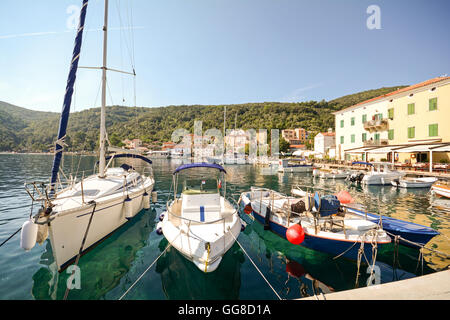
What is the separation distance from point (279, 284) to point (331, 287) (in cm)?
139

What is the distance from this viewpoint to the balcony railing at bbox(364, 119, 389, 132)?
2769 cm

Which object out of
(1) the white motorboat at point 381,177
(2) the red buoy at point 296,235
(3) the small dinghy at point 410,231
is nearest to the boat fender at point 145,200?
(2) the red buoy at point 296,235

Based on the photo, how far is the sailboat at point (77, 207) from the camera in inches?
204

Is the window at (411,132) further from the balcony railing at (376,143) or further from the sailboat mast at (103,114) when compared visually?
the sailboat mast at (103,114)

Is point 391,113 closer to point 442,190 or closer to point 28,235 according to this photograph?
point 442,190

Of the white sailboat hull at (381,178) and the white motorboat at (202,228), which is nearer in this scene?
the white motorboat at (202,228)

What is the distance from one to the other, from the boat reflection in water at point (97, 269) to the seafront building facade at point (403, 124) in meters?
28.2

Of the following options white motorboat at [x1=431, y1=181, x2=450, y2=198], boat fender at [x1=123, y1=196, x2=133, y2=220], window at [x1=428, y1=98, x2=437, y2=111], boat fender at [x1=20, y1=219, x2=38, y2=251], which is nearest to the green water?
boat fender at [x1=123, y1=196, x2=133, y2=220]

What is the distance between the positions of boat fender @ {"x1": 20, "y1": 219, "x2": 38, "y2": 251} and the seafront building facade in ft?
98.9

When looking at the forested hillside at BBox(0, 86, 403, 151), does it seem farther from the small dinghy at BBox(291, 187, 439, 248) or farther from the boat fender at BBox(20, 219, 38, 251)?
the boat fender at BBox(20, 219, 38, 251)

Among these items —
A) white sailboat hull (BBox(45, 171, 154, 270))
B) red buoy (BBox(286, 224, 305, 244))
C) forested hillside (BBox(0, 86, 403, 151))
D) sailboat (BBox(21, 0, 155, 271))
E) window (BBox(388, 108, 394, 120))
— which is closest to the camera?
sailboat (BBox(21, 0, 155, 271))

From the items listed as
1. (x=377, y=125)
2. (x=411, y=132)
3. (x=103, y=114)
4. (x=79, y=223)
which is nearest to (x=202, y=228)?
(x=79, y=223)

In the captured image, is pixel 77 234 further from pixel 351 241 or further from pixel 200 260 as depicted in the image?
pixel 351 241
